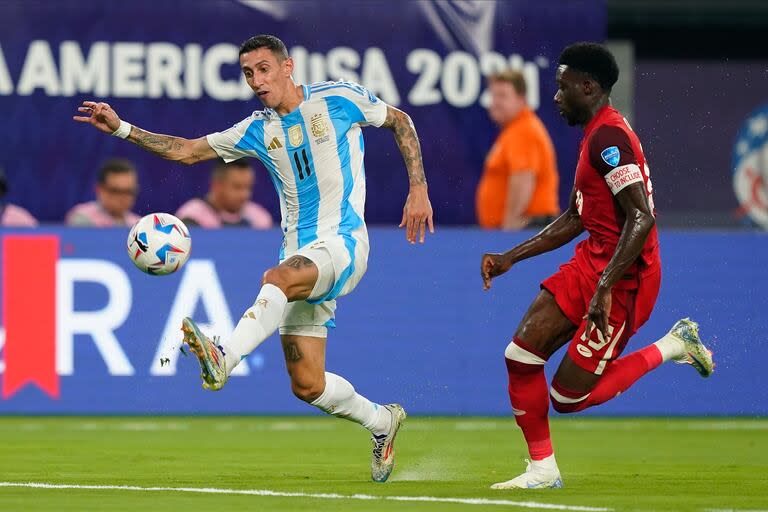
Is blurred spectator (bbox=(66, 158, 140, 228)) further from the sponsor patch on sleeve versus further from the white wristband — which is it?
the sponsor patch on sleeve

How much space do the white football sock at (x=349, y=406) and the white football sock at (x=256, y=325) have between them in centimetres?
81

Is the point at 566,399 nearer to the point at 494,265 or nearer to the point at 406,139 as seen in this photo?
the point at 494,265

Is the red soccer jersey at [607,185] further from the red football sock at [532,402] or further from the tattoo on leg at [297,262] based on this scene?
the tattoo on leg at [297,262]

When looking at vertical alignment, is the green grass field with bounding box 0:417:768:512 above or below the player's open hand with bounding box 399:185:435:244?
below

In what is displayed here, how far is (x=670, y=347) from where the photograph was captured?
866cm

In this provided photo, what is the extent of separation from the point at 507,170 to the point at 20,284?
4404mm

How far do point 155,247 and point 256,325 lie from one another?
909mm

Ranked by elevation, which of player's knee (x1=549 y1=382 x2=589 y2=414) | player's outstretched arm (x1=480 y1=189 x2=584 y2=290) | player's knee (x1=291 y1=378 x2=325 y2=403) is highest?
player's outstretched arm (x1=480 y1=189 x2=584 y2=290)

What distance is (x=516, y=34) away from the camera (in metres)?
14.9

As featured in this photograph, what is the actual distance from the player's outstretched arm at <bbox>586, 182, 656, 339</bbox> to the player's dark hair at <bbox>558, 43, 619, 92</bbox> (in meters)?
0.64

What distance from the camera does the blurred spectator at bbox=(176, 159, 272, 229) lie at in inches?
540

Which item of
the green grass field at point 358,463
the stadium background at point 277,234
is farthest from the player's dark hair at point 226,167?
the green grass field at point 358,463

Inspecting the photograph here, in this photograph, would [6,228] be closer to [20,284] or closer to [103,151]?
[20,284]

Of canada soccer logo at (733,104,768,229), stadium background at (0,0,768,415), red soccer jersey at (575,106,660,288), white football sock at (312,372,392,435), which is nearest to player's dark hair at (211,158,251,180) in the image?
stadium background at (0,0,768,415)
